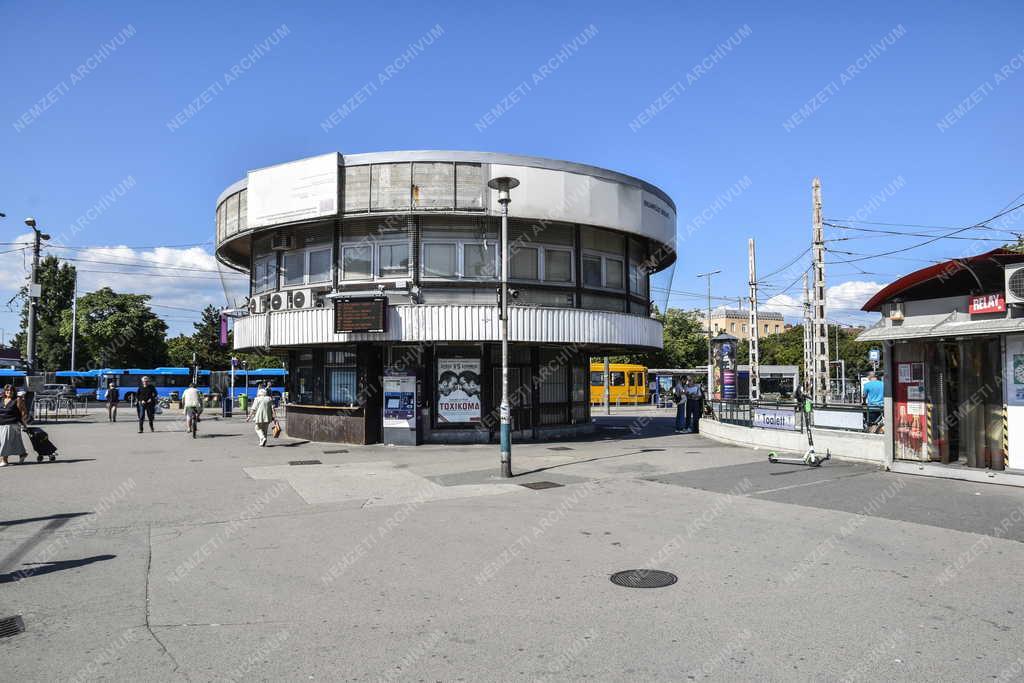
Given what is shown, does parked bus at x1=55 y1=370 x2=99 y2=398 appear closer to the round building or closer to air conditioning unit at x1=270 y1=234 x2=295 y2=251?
the round building

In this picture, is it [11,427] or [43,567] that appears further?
[11,427]

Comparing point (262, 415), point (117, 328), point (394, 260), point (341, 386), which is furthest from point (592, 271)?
point (117, 328)

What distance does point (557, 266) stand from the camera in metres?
19.5

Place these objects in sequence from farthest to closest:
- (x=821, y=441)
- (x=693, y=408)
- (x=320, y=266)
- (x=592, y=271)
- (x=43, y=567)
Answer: (x=693, y=408), (x=592, y=271), (x=320, y=266), (x=821, y=441), (x=43, y=567)


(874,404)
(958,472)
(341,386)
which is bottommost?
(958,472)

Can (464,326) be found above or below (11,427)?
above

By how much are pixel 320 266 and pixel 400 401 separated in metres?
4.69

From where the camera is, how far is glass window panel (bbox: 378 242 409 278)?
18.7 meters

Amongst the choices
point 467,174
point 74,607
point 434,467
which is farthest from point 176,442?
point 74,607

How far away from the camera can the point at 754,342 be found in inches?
1479

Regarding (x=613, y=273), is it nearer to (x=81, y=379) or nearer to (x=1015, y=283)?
(x=1015, y=283)

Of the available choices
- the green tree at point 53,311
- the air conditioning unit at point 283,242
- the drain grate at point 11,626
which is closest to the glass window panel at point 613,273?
the air conditioning unit at point 283,242

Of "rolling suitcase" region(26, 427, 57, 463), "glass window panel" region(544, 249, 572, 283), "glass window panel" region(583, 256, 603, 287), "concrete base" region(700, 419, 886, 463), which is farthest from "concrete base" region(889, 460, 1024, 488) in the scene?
"rolling suitcase" region(26, 427, 57, 463)

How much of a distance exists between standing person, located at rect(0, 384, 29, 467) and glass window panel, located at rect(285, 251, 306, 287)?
24.3ft
